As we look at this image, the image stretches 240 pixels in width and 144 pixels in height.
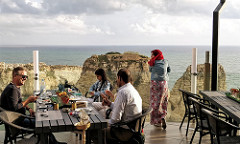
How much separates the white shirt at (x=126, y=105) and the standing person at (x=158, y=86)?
1824mm

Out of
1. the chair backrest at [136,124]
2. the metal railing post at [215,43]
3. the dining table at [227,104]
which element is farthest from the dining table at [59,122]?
the metal railing post at [215,43]

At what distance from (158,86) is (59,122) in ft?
8.51

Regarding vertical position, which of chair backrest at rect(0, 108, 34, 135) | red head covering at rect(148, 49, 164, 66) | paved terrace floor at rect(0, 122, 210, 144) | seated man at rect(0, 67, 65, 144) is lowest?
paved terrace floor at rect(0, 122, 210, 144)

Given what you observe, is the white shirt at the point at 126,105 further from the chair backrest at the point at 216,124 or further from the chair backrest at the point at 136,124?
the chair backrest at the point at 216,124

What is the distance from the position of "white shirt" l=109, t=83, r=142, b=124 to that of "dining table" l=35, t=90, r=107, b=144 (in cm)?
22

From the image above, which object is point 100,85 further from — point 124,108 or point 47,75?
point 47,75

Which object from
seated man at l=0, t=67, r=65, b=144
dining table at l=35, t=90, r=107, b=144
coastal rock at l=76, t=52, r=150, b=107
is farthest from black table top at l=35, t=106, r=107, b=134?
coastal rock at l=76, t=52, r=150, b=107

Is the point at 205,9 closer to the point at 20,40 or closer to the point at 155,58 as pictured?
the point at 20,40

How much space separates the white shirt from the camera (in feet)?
9.95

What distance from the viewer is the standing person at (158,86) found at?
4879mm

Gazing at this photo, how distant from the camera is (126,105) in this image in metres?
3.07

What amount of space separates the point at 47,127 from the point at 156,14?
44515 mm

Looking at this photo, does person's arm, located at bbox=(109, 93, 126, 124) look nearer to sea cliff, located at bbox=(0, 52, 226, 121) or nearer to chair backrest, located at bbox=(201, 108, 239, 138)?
chair backrest, located at bbox=(201, 108, 239, 138)

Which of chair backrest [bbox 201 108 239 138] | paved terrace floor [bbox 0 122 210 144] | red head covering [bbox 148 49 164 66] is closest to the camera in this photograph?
chair backrest [bbox 201 108 239 138]
